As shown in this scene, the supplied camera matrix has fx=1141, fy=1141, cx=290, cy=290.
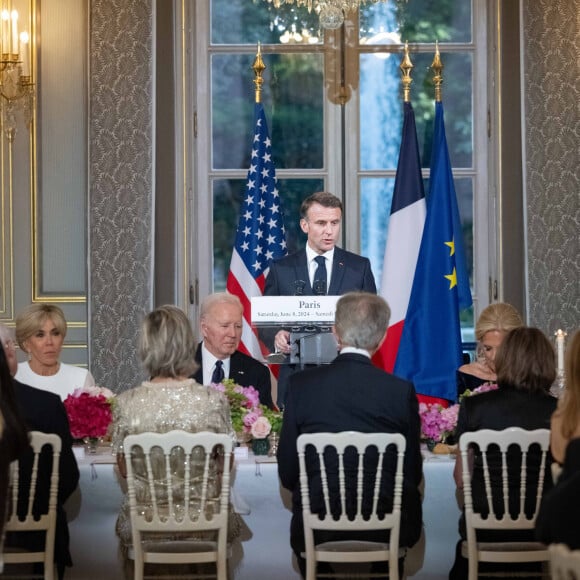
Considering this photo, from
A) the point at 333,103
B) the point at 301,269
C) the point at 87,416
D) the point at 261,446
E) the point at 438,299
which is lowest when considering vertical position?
the point at 261,446

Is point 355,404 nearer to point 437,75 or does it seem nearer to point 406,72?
point 406,72

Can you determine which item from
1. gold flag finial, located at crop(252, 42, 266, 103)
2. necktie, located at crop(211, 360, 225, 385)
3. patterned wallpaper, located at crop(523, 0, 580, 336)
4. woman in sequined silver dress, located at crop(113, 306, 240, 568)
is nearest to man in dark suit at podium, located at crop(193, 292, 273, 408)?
necktie, located at crop(211, 360, 225, 385)

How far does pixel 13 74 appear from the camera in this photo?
6770 millimetres

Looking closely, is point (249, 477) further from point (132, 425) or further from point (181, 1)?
point (181, 1)

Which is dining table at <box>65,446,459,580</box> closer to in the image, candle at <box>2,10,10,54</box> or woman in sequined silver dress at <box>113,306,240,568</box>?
woman in sequined silver dress at <box>113,306,240,568</box>

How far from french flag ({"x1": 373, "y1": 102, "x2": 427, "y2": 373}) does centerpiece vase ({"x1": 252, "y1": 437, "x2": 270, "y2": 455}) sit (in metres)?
2.41

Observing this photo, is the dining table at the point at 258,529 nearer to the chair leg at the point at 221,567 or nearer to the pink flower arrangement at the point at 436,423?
the pink flower arrangement at the point at 436,423

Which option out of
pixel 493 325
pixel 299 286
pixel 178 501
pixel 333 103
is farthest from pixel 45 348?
pixel 333 103

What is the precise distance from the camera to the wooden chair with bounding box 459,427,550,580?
371 cm

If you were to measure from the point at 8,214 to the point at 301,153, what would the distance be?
188cm

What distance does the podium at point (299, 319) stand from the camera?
4.39m

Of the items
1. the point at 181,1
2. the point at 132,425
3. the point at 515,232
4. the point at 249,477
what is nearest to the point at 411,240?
the point at 515,232

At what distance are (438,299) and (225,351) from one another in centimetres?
187

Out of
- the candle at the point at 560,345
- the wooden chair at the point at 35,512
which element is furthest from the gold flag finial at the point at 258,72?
the wooden chair at the point at 35,512
